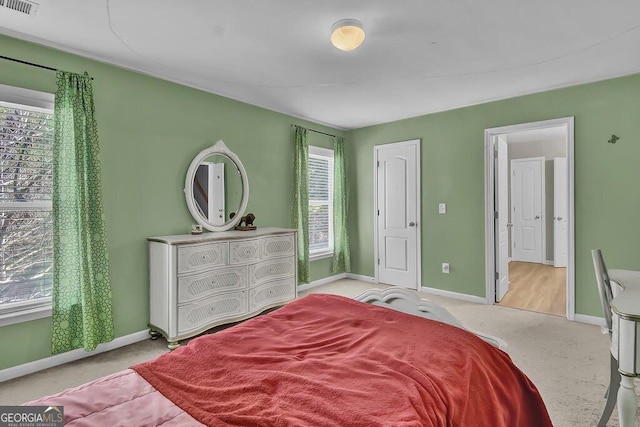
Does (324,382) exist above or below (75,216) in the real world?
→ below

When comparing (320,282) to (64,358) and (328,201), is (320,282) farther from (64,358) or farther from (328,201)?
(64,358)

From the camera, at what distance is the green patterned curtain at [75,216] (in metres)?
2.53

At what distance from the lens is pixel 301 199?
15.0ft

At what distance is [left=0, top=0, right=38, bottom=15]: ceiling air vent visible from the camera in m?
2.02

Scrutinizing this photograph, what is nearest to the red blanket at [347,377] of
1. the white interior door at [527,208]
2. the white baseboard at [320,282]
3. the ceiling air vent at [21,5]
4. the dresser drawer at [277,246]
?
the dresser drawer at [277,246]

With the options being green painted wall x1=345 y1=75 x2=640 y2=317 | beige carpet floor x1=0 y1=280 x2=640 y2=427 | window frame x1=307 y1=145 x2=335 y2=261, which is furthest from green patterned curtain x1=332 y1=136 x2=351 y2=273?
beige carpet floor x1=0 y1=280 x2=640 y2=427

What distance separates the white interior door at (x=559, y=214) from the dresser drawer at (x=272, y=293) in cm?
526

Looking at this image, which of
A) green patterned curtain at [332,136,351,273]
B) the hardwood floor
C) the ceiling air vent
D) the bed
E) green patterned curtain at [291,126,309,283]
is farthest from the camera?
green patterned curtain at [332,136,351,273]

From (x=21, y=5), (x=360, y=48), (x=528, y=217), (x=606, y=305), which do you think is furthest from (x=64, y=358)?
(x=528, y=217)

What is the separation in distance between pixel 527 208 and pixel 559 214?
1.80 feet

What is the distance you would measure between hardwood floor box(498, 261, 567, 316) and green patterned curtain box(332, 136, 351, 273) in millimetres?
2252

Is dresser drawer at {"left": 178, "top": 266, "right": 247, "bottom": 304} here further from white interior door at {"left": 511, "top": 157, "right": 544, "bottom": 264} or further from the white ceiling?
white interior door at {"left": 511, "top": 157, "right": 544, "bottom": 264}

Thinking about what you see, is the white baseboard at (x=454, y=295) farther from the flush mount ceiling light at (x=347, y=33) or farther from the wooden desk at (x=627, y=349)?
the flush mount ceiling light at (x=347, y=33)

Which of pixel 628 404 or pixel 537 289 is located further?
pixel 537 289
